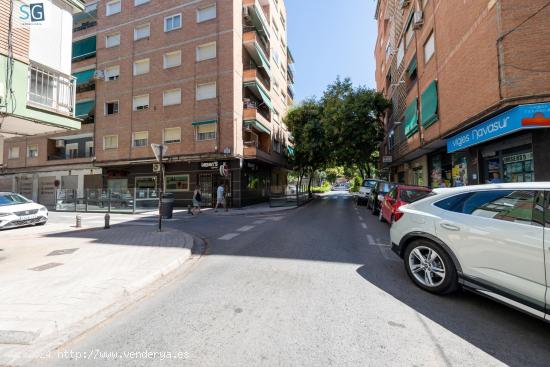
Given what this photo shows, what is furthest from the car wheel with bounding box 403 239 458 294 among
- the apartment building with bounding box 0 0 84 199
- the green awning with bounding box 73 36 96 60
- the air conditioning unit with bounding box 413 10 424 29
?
the green awning with bounding box 73 36 96 60

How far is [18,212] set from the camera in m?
9.48

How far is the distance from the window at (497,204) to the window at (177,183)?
19608mm

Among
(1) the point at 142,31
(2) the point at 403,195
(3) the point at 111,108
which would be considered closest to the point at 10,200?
(2) the point at 403,195

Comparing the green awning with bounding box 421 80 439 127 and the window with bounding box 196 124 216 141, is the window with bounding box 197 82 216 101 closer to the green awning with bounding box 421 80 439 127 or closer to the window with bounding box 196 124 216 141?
the window with bounding box 196 124 216 141

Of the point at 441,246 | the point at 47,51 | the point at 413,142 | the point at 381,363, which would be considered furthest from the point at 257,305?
the point at 413,142

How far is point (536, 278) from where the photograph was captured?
252 cm

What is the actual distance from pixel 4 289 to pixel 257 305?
3688mm

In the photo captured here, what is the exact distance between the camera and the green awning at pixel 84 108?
2315 cm

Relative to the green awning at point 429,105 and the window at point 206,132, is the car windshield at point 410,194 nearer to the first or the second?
the green awning at point 429,105

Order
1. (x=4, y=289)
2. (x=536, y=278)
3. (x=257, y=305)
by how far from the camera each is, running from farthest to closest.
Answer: (x=4, y=289) → (x=257, y=305) → (x=536, y=278)

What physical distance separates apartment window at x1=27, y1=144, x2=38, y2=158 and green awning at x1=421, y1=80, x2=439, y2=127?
109 ft

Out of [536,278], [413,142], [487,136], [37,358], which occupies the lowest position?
[37,358]

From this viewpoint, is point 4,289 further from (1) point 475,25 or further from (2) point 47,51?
(1) point 475,25

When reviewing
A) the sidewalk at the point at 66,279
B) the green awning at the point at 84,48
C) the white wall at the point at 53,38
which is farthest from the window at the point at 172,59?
the sidewalk at the point at 66,279
